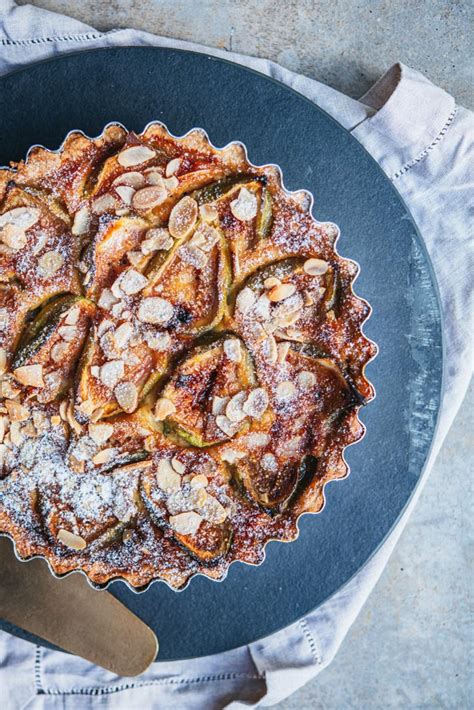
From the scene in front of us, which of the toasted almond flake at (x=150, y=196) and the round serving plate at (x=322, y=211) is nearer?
the toasted almond flake at (x=150, y=196)

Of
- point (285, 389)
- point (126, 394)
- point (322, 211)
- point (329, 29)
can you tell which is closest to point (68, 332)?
point (126, 394)

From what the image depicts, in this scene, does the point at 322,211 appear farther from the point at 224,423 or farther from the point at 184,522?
the point at 184,522

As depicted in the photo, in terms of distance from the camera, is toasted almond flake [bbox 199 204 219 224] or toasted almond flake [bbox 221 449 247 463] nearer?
toasted almond flake [bbox 199 204 219 224]

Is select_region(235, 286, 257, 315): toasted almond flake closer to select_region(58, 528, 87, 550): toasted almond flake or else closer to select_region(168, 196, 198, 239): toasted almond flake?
select_region(168, 196, 198, 239): toasted almond flake

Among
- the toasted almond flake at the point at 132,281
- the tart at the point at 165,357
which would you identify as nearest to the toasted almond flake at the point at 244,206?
the tart at the point at 165,357

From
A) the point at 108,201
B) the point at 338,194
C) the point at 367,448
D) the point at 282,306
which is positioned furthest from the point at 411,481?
the point at 108,201

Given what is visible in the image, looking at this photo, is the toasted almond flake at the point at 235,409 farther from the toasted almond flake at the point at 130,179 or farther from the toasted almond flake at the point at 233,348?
the toasted almond flake at the point at 130,179

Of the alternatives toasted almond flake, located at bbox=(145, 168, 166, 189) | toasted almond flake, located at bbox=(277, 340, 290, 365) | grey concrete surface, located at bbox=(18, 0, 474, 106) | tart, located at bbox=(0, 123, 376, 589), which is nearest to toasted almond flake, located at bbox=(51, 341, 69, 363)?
tart, located at bbox=(0, 123, 376, 589)

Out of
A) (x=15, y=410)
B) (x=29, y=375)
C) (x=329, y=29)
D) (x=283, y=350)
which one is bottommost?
(x=15, y=410)
